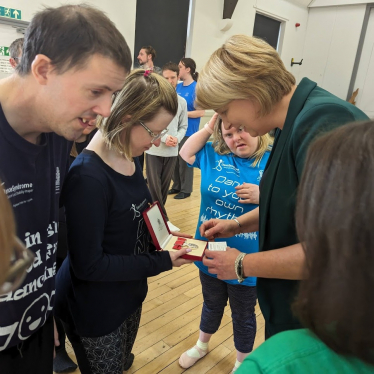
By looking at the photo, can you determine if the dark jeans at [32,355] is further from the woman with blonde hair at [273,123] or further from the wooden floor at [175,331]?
the wooden floor at [175,331]

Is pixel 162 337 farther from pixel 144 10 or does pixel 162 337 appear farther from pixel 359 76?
pixel 359 76

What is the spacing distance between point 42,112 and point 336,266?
770mm

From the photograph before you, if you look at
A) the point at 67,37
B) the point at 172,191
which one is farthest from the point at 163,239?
the point at 172,191

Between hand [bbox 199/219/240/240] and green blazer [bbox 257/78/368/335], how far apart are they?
42cm

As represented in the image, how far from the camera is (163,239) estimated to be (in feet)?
4.78

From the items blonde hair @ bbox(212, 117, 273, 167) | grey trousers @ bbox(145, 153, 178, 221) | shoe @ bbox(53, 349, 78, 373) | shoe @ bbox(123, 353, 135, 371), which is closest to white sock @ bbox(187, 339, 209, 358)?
shoe @ bbox(123, 353, 135, 371)

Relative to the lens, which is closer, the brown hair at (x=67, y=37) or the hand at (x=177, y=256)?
the brown hair at (x=67, y=37)

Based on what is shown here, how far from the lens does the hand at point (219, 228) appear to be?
1.56m

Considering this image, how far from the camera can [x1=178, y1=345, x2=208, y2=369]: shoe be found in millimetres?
1928

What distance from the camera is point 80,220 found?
107 cm

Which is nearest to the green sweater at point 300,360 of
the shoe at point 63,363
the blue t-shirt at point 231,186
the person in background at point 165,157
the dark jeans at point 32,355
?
the dark jeans at point 32,355

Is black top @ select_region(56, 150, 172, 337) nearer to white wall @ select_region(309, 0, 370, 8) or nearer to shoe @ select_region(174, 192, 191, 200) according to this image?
shoe @ select_region(174, 192, 191, 200)

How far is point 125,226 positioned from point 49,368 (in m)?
0.55

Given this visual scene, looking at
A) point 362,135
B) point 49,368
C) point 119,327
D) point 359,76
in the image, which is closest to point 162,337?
point 119,327
